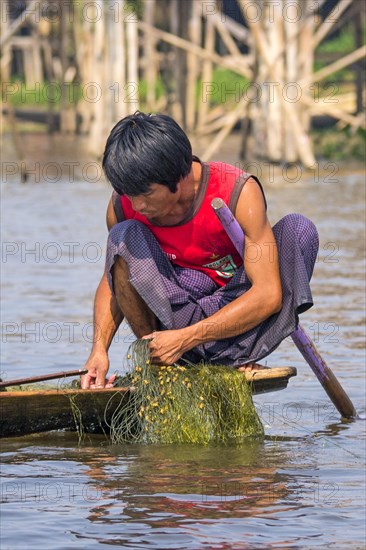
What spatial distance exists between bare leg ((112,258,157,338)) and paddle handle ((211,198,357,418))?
38 centimetres

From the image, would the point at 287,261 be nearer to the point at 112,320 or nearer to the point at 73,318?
the point at 112,320

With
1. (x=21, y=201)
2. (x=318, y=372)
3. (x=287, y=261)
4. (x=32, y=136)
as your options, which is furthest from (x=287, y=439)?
(x=32, y=136)

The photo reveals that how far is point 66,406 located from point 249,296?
2.32 feet

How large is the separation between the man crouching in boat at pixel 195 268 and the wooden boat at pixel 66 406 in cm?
8

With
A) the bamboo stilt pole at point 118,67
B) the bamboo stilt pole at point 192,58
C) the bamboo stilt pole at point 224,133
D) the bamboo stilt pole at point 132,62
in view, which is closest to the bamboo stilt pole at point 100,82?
the bamboo stilt pole at point 132,62

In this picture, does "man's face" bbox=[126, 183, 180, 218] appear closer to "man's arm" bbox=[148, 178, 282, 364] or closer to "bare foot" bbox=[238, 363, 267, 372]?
"man's arm" bbox=[148, 178, 282, 364]

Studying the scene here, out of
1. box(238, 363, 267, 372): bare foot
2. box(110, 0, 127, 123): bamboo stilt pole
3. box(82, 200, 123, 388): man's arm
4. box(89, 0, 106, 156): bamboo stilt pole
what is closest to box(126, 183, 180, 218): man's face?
box(82, 200, 123, 388): man's arm

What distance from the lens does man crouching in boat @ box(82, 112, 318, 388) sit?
14.2 ft

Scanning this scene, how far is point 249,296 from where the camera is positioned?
4.38 metres

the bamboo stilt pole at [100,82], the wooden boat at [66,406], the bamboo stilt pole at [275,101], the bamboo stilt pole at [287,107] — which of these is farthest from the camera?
the bamboo stilt pole at [100,82]

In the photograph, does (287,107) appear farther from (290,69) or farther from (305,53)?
(305,53)

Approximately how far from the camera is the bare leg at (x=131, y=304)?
14.6ft

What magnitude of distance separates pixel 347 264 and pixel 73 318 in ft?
7.32

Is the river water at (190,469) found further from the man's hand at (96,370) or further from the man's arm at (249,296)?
the man's arm at (249,296)
